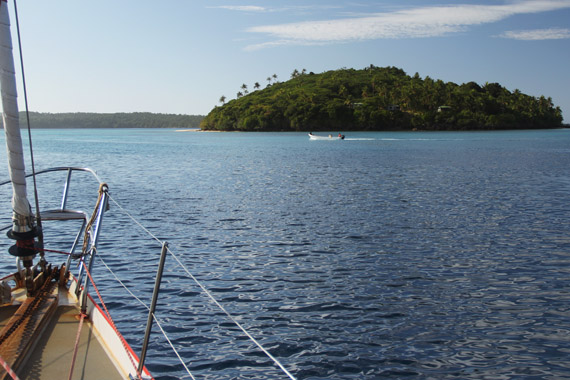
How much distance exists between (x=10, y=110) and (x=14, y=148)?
0.43 metres

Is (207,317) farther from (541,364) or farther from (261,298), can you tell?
(541,364)

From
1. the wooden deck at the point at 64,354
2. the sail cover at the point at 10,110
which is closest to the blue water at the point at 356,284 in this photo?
the wooden deck at the point at 64,354

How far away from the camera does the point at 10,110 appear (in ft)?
18.7

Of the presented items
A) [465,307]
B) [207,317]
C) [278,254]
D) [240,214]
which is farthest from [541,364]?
[240,214]

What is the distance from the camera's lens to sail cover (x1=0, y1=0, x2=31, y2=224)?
556cm

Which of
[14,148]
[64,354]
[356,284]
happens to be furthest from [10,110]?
[356,284]

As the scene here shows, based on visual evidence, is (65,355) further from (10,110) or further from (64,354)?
(10,110)

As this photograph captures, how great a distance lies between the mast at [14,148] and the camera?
18.3 feet

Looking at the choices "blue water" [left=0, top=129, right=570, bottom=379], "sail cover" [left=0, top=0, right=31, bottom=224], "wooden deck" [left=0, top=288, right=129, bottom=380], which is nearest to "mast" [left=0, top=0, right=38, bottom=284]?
"sail cover" [left=0, top=0, right=31, bottom=224]

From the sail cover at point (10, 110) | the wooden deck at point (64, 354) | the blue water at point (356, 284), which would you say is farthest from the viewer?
the blue water at point (356, 284)

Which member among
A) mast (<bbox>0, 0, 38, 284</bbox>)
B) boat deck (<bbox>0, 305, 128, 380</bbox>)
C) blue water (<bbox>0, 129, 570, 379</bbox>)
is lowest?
blue water (<bbox>0, 129, 570, 379</bbox>)

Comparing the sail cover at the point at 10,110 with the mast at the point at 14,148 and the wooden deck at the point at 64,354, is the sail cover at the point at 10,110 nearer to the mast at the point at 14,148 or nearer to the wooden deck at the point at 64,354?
the mast at the point at 14,148

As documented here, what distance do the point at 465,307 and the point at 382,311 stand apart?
172cm

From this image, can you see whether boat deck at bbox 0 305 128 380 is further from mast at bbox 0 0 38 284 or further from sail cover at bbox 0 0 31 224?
sail cover at bbox 0 0 31 224
